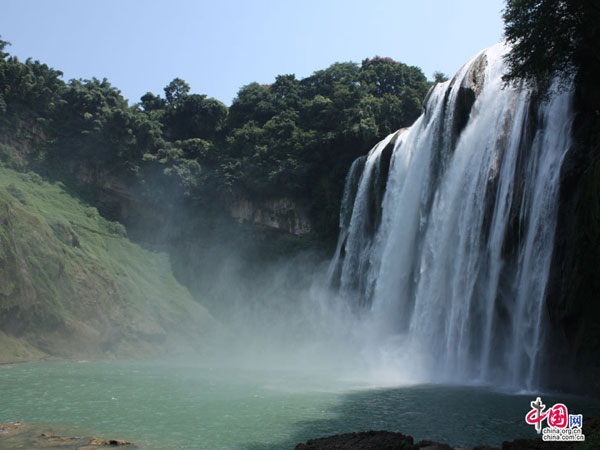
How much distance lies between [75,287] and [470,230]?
74.0 ft

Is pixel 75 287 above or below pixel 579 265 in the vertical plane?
below

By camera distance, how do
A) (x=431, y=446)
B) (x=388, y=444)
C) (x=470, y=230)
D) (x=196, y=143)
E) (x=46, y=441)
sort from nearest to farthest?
(x=431, y=446)
(x=388, y=444)
(x=46, y=441)
(x=470, y=230)
(x=196, y=143)

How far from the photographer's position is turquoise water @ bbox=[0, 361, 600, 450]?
11.5 metres

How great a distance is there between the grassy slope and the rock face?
6967 mm

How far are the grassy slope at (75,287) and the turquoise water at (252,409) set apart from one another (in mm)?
7384

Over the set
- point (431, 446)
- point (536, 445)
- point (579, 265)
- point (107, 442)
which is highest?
point (579, 265)

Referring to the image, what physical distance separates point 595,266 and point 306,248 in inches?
1042

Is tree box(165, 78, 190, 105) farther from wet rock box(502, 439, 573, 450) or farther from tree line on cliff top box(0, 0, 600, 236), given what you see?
wet rock box(502, 439, 573, 450)

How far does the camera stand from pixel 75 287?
31.6 m

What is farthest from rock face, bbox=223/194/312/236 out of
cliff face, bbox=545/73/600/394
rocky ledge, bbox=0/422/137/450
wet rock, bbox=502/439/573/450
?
wet rock, bbox=502/439/573/450

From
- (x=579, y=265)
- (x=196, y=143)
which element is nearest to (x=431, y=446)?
(x=579, y=265)

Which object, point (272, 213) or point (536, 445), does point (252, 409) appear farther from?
point (272, 213)
